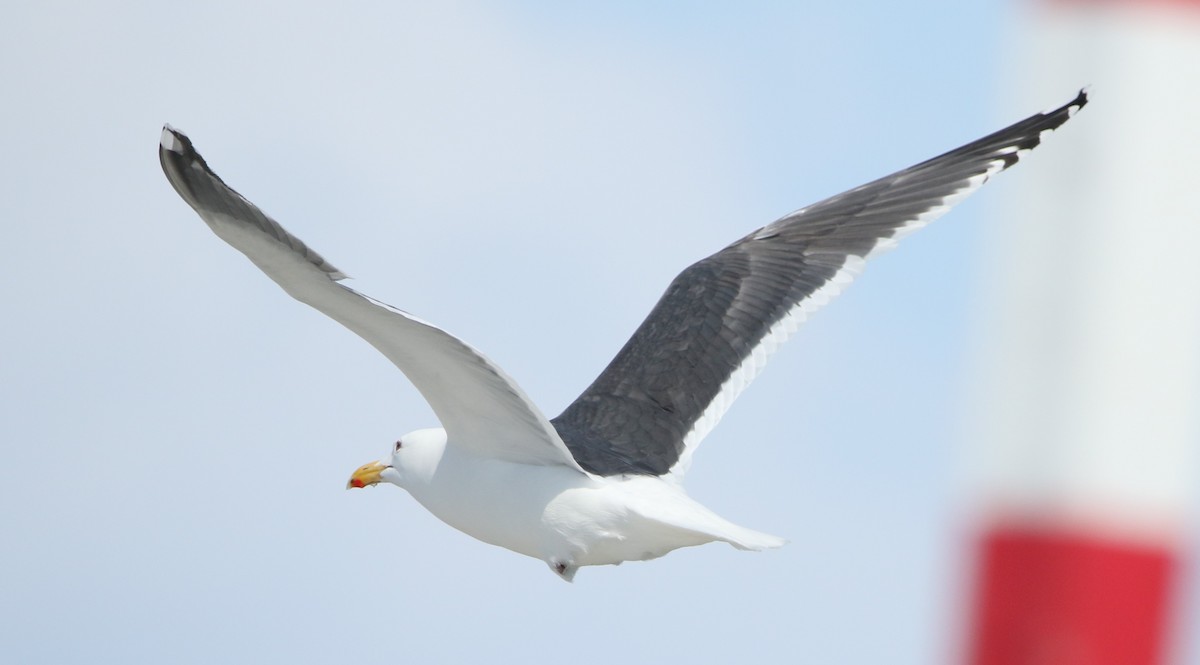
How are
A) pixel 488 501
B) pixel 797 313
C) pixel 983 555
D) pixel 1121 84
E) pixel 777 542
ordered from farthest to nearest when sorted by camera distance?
pixel 797 313
pixel 488 501
pixel 777 542
pixel 983 555
pixel 1121 84

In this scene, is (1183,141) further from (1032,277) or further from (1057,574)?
(1057,574)

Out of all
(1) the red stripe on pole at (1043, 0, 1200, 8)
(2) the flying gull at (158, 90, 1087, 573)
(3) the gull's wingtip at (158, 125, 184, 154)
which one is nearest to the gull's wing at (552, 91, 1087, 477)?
(2) the flying gull at (158, 90, 1087, 573)

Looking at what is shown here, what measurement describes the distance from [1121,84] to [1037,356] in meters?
0.25

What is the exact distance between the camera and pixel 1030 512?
1271 millimetres

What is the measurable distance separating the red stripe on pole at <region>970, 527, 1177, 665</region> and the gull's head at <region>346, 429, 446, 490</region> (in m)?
5.44

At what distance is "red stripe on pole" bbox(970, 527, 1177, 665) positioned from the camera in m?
1.26

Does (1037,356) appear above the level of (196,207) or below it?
below

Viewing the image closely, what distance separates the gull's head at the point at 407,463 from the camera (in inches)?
262

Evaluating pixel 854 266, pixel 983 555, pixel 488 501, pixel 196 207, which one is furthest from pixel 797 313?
pixel 983 555

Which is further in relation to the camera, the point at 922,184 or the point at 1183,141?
the point at 922,184

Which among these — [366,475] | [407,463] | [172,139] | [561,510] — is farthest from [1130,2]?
[366,475]

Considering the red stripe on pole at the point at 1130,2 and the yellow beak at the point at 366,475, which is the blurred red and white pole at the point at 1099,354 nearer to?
the red stripe on pole at the point at 1130,2

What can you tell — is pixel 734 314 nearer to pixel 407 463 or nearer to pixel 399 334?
pixel 407 463

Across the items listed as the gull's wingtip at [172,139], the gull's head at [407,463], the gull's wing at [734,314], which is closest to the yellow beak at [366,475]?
the gull's head at [407,463]
